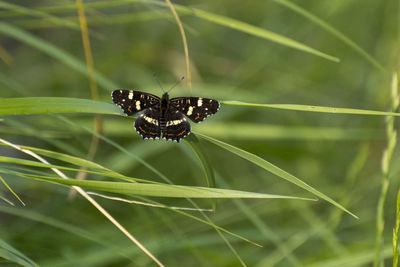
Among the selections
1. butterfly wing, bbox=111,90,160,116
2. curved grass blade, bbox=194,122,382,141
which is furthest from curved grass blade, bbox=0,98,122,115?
curved grass blade, bbox=194,122,382,141

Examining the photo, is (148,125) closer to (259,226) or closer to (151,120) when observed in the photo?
(151,120)

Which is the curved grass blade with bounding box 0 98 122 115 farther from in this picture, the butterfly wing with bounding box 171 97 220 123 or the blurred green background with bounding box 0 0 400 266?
the butterfly wing with bounding box 171 97 220 123

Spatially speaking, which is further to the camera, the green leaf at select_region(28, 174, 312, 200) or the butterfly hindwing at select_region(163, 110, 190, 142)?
the butterfly hindwing at select_region(163, 110, 190, 142)

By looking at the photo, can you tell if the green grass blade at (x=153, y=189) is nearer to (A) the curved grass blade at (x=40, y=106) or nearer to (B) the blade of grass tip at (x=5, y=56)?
(A) the curved grass blade at (x=40, y=106)

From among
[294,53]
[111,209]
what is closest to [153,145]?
[111,209]

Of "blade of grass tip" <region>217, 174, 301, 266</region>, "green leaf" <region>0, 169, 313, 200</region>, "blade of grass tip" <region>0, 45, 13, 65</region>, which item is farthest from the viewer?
"blade of grass tip" <region>0, 45, 13, 65</region>

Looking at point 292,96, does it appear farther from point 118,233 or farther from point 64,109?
point 64,109

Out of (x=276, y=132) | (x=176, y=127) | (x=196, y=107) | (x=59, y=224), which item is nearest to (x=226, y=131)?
(x=276, y=132)

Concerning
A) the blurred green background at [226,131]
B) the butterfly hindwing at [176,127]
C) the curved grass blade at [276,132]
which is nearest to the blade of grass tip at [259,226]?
the blurred green background at [226,131]
